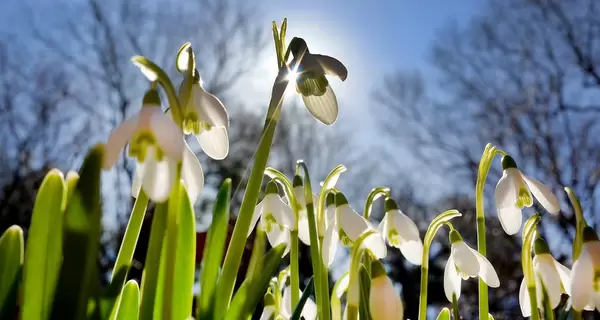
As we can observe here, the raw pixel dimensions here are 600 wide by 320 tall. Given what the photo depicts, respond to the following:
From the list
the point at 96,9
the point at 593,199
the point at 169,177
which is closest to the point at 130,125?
the point at 169,177

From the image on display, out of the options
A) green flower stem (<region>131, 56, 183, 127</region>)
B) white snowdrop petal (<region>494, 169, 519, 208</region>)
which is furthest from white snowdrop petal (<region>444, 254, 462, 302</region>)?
green flower stem (<region>131, 56, 183, 127</region>)

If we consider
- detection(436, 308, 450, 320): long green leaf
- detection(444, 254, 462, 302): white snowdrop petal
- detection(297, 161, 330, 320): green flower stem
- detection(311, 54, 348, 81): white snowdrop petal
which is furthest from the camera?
detection(444, 254, 462, 302): white snowdrop petal

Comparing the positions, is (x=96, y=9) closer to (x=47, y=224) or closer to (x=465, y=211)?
(x=465, y=211)

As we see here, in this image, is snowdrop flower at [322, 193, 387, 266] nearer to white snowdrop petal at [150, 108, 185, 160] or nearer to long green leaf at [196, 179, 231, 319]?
long green leaf at [196, 179, 231, 319]

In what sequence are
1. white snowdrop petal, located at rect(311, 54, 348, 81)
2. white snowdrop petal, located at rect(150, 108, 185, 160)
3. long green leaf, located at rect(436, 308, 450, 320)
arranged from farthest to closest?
long green leaf, located at rect(436, 308, 450, 320) → white snowdrop petal, located at rect(311, 54, 348, 81) → white snowdrop petal, located at rect(150, 108, 185, 160)

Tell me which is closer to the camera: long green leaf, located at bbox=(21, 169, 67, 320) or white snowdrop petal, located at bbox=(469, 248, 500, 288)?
long green leaf, located at bbox=(21, 169, 67, 320)

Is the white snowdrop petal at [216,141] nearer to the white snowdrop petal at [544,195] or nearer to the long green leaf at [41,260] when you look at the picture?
the long green leaf at [41,260]

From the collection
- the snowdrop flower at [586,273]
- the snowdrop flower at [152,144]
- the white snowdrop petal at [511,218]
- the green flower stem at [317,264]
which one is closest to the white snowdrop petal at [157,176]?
the snowdrop flower at [152,144]
